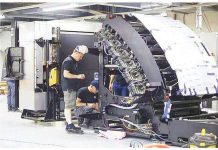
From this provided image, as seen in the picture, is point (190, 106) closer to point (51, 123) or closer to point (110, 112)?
point (110, 112)

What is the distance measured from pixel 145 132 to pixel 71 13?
37.1 feet

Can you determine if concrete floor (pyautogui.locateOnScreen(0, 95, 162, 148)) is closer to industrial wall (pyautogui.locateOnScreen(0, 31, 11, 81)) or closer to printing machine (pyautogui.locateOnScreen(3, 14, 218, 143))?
printing machine (pyautogui.locateOnScreen(3, 14, 218, 143))

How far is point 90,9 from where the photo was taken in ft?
53.4

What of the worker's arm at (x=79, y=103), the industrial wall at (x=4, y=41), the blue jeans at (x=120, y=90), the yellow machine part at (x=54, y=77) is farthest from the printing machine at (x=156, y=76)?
the industrial wall at (x=4, y=41)

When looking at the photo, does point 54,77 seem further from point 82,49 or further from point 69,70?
point 82,49

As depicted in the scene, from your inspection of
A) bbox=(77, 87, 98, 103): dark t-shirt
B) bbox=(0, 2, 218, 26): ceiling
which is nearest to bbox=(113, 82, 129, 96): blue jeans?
bbox=(77, 87, 98, 103): dark t-shirt

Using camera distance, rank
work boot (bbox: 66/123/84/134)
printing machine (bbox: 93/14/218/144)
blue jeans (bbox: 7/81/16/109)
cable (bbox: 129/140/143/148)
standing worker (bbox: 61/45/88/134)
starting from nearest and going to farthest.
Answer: cable (bbox: 129/140/143/148) → printing machine (bbox: 93/14/218/144) → work boot (bbox: 66/123/84/134) → standing worker (bbox: 61/45/88/134) → blue jeans (bbox: 7/81/16/109)

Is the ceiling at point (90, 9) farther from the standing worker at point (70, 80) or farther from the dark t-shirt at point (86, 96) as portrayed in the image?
the standing worker at point (70, 80)

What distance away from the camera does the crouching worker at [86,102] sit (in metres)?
9.59

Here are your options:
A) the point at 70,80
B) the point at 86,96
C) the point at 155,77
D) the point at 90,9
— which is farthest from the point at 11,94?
the point at 155,77

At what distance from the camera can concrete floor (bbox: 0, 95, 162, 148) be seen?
304 inches

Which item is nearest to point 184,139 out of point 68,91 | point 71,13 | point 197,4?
point 68,91

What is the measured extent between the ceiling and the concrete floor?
17.8 ft

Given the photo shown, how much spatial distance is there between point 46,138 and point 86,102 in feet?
5.81
